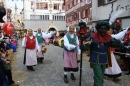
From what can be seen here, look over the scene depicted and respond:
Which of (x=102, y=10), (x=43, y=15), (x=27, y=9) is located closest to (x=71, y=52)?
(x=102, y=10)

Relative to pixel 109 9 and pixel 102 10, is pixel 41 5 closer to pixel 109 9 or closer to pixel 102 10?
pixel 102 10

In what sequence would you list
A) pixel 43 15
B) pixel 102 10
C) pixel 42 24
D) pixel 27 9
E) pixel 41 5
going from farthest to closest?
pixel 41 5, pixel 43 15, pixel 42 24, pixel 27 9, pixel 102 10

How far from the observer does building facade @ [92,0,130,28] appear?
1263 centimetres

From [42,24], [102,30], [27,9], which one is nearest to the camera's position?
[102,30]

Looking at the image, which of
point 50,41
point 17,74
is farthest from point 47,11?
point 17,74

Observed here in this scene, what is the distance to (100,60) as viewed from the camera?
15.4 feet

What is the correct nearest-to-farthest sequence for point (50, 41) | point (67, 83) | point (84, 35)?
1. point (84, 35)
2. point (67, 83)
3. point (50, 41)

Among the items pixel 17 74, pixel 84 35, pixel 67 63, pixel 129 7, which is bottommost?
pixel 17 74

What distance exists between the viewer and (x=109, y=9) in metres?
14.9

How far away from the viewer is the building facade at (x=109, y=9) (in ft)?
41.4

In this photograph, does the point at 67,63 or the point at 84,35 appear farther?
the point at 67,63

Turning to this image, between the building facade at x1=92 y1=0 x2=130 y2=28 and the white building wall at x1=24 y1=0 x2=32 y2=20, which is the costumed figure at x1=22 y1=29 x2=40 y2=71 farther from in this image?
the white building wall at x1=24 y1=0 x2=32 y2=20

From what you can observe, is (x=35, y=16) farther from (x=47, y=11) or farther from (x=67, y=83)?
(x=67, y=83)

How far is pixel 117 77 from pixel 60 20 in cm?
3540
